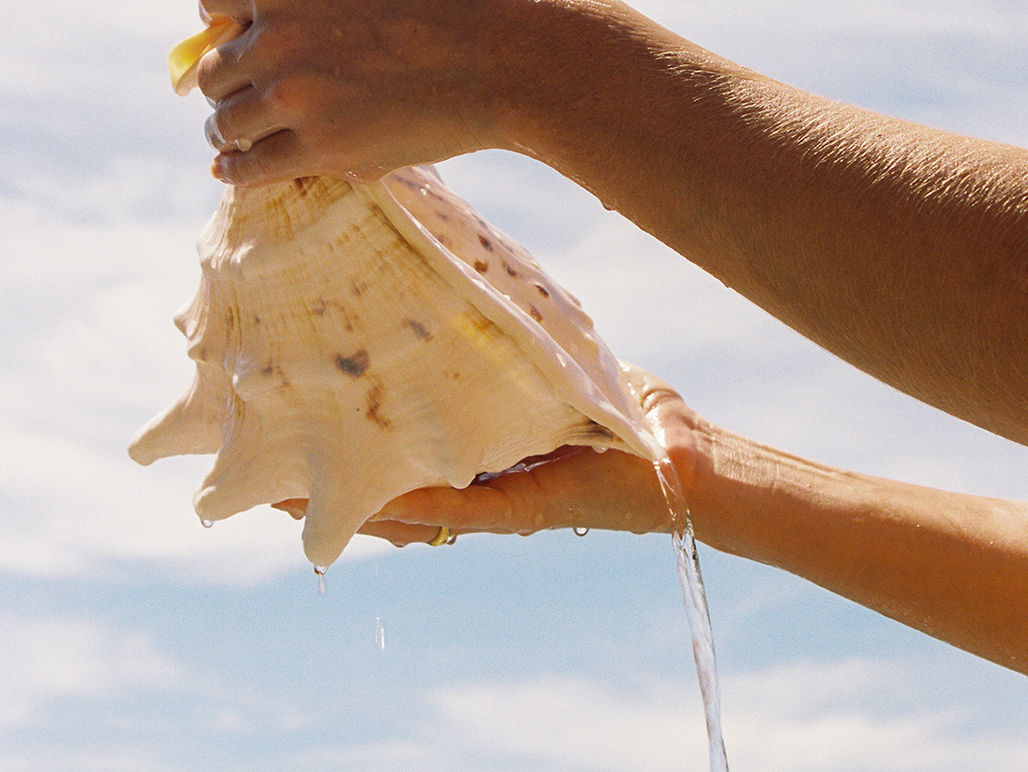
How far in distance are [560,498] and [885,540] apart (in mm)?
620

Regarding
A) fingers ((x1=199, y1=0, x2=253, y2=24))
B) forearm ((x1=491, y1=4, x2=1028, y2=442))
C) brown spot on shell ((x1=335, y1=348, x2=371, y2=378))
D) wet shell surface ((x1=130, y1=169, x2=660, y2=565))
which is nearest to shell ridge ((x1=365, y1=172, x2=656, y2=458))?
wet shell surface ((x1=130, y1=169, x2=660, y2=565))

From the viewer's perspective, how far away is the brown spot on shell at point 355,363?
178 centimetres

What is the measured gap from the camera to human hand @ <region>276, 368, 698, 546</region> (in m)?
2.07

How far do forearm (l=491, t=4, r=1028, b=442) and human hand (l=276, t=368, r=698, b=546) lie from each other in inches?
35.9

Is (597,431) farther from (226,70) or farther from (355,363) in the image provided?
(226,70)

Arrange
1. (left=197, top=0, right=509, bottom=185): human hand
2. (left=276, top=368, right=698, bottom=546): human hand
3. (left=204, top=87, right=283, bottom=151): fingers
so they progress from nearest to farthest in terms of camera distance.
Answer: (left=197, top=0, right=509, bottom=185): human hand, (left=204, top=87, right=283, bottom=151): fingers, (left=276, top=368, right=698, bottom=546): human hand

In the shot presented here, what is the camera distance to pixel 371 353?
1.78 metres

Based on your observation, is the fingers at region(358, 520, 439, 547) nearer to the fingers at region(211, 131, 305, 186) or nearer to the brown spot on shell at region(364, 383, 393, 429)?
the brown spot on shell at region(364, 383, 393, 429)

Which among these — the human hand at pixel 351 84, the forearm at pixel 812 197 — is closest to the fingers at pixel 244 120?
the human hand at pixel 351 84

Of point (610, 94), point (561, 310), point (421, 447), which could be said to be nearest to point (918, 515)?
point (561, 310)

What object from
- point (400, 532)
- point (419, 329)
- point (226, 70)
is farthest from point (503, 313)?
point (400, 532)

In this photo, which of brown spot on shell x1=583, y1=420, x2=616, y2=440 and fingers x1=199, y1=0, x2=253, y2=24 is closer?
fingers x1=199, y1=0, x2=253, y2=24

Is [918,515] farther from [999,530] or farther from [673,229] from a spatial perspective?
[673,229]

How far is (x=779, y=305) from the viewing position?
47.0 inches
